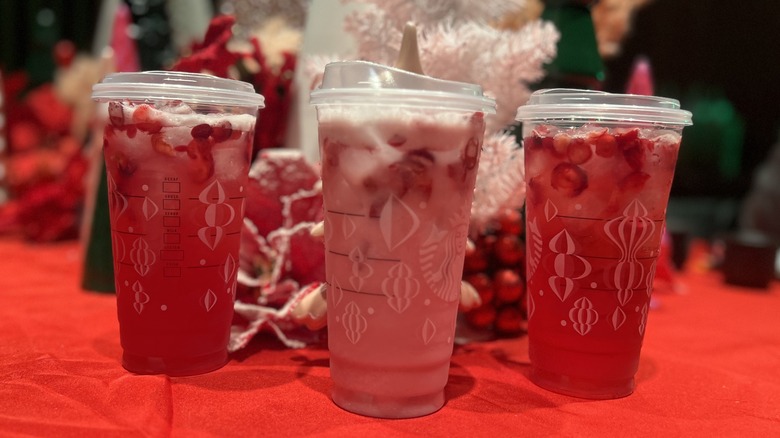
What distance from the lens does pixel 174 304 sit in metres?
0.68

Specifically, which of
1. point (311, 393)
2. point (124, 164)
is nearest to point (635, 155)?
point (311, 393)

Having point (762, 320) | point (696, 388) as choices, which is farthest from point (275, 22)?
point (762, 320)

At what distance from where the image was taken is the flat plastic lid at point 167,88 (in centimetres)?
65

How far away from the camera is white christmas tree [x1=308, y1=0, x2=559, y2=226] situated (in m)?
0.83

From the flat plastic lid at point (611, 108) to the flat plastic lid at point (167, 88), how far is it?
369 millimetres

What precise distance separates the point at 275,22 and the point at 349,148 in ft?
2.57

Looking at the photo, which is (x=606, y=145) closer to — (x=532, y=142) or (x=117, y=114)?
(x=532, y=142)

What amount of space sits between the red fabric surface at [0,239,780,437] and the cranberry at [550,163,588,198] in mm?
240

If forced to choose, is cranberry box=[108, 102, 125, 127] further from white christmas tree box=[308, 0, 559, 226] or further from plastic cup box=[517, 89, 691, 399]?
plastic cup box=[517, 89, 691, 399]

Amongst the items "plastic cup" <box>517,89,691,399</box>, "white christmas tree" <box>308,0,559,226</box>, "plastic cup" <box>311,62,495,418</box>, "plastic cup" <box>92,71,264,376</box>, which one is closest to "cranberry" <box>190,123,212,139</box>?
"plastic cup" <box>92,71,264,376</box>

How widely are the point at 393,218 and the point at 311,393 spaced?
0.23 metres

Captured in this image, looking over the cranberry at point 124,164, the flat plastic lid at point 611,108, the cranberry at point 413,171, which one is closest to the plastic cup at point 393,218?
the cranberry at point 413,171

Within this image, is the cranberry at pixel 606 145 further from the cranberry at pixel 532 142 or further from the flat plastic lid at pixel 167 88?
the flat plastic lid at pixel 167 88

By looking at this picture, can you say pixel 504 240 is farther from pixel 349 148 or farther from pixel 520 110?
pixel 349 148
